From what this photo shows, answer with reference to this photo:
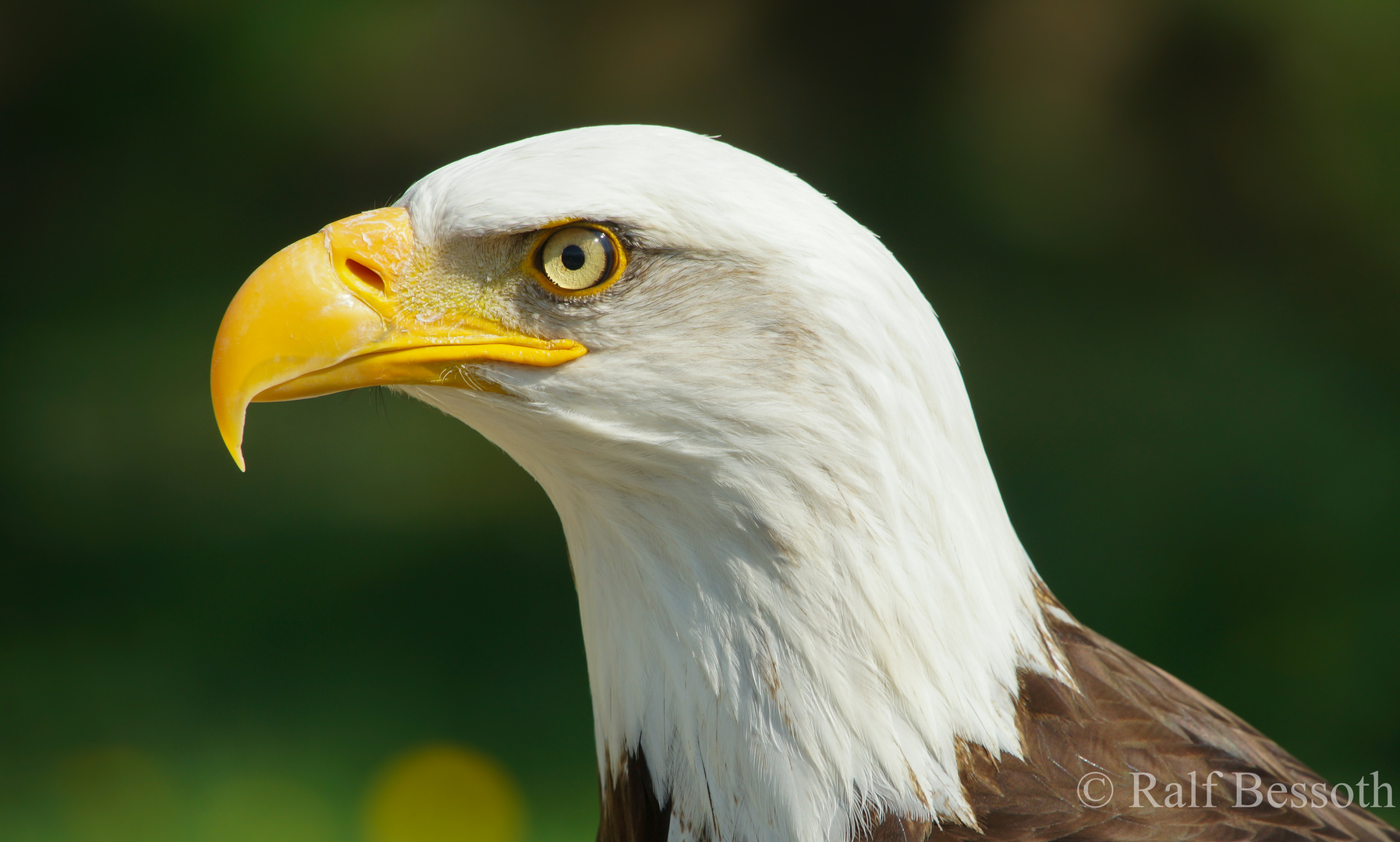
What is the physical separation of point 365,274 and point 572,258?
11.4 inches

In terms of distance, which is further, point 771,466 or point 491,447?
point 491,447

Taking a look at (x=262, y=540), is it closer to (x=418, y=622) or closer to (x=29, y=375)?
(x=418, y=622)

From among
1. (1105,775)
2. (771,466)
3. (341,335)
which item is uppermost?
(341,335)

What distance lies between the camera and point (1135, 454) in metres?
5.36

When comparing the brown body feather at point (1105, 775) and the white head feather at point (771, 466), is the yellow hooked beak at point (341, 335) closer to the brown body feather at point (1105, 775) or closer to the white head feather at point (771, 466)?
the white head feather at point (771, 466)

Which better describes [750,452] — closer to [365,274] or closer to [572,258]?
[572,258]

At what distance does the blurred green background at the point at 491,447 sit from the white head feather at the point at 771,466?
8.23 ft

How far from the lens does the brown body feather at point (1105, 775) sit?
1632 millimetres

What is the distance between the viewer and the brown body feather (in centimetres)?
163

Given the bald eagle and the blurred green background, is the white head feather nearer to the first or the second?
the bald eagle

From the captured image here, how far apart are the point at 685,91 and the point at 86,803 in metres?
4.30

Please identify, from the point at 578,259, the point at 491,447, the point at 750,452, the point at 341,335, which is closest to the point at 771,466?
the point at 750,452

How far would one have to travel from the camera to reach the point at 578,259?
1.68 metres

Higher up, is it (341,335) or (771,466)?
(341,335)
